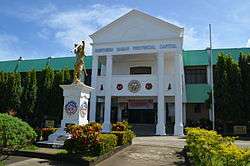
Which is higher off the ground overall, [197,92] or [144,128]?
[197,92]

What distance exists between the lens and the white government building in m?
30.8

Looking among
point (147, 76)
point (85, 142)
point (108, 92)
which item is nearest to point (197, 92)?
point (147, 76)

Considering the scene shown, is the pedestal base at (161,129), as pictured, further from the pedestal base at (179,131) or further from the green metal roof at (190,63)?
the green metal roof at (190,63)

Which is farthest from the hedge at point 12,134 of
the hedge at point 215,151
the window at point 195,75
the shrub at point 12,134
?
the window at point 195,75

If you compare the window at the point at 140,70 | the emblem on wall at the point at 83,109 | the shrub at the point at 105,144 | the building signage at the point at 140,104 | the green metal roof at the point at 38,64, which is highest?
the green metal roof at the point at 38,64

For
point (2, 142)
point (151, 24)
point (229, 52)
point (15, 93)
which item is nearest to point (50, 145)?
point (2, 142)

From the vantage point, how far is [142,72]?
1411 inches

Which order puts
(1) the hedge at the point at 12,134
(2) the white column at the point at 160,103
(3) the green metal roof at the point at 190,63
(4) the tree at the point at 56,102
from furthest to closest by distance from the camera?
(3) the green metal roof at the point at 190,63 < (4) the tree at the point at 56,102 < (2) the white column at the point at 160,103 < (1) the hedge at the point at 12,134

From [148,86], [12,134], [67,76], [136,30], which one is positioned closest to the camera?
[12,134]

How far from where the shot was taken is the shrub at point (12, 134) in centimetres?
793

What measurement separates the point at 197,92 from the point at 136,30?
361 inches

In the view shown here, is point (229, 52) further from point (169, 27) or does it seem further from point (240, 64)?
point (169, 27)

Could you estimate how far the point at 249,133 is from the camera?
3016cm

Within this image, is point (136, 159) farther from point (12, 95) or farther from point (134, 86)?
point (12, 95)
